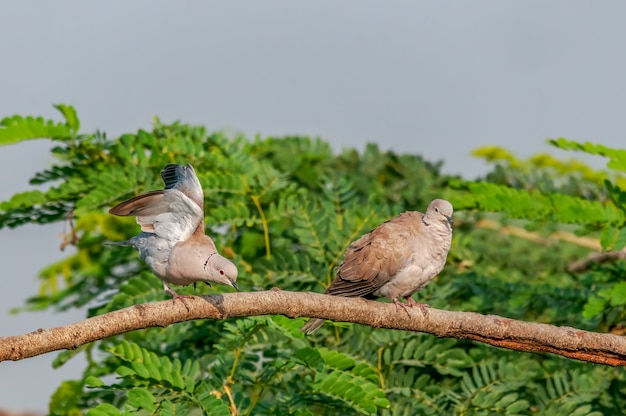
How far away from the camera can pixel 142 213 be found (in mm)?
5578

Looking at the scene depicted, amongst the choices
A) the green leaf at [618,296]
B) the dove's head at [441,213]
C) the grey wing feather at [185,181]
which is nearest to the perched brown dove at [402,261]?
the dove's head at [441,213]

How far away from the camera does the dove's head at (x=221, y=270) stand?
502cm

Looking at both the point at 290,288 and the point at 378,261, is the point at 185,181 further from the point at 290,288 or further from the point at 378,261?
the point at 290,288

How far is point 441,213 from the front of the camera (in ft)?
20.4

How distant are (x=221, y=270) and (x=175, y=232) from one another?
51cm

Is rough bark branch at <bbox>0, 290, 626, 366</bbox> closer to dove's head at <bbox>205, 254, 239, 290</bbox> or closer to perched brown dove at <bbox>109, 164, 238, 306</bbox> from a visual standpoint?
dove's head at <bbox>205, 254, 239, 290</bbox>

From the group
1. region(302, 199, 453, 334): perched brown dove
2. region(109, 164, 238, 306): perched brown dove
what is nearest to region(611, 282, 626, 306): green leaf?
region(302, 199, 453, 334): perched brown dove

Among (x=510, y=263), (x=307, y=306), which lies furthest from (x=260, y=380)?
(x=510, y=263)

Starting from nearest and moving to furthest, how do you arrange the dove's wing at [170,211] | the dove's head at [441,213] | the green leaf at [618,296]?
the dove's wing at [170,211], the dove's head at [441,213], the green leaf at [618,296]

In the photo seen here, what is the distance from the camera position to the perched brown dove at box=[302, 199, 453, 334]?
6211 mm

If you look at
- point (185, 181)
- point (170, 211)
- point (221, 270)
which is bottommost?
point (221, 270)

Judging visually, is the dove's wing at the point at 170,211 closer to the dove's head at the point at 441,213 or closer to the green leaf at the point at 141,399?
the green leaf at the point at 141,399

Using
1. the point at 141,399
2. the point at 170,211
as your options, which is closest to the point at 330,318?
the point at 170,211

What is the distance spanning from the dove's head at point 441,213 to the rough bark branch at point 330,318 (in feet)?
2.51
